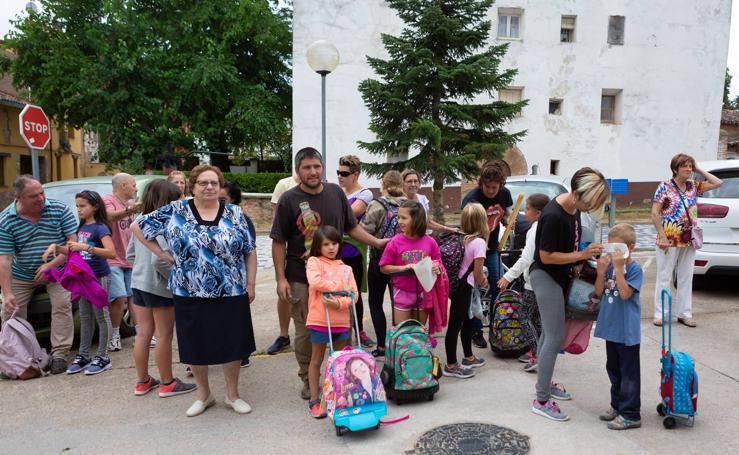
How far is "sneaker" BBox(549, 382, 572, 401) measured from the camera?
4203 millimetres

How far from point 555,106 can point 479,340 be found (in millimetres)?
19305

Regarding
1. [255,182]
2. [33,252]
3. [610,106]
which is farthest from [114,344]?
[610,106]

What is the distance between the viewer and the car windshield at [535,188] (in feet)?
27.2

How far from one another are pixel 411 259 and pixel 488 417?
1305 mm

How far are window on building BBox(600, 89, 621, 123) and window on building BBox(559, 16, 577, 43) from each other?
8.77 ft

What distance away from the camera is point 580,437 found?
3566 mm

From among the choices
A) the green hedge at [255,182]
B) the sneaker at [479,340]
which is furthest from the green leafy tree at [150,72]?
the sneaker at [479,340]

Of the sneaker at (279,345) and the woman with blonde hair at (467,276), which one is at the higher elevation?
the woman with blonde hair at (467,276)

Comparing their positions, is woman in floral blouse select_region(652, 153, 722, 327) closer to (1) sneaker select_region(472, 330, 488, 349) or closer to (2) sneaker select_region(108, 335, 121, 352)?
(1) sneaker select_region(472, 330, 488, 349)

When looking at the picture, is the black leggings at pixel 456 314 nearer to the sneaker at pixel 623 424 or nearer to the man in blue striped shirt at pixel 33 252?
the sneaker at pixel 623 424

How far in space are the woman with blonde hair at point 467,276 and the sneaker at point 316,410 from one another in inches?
49.4

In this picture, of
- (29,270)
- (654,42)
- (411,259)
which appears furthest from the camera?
(654,42)

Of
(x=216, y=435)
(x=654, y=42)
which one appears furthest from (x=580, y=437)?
(x=654, y=42)

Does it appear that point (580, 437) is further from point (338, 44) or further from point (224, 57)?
point (224, 57)
